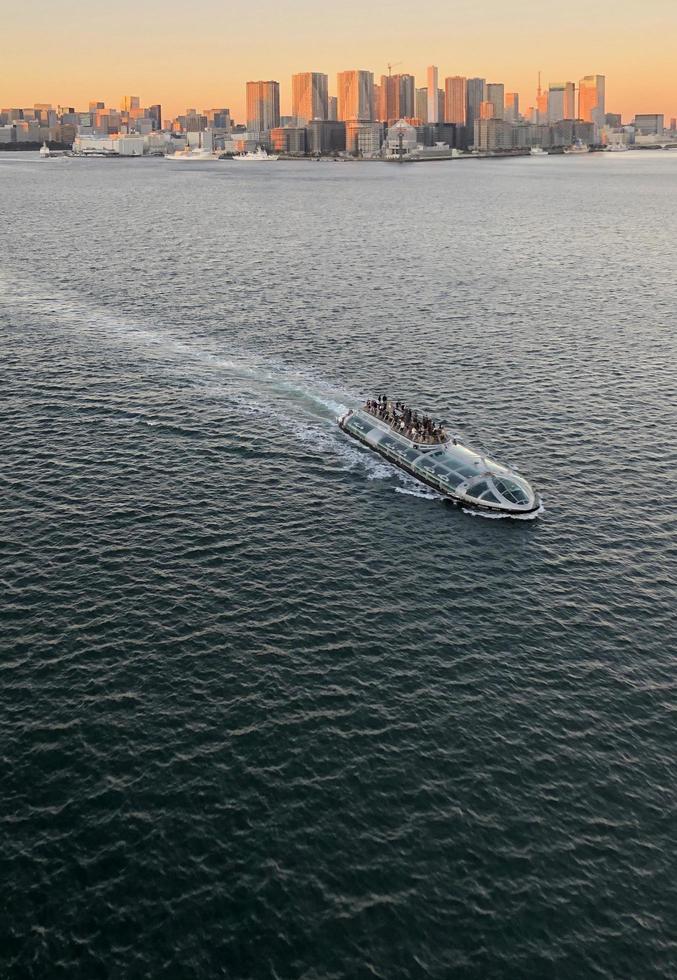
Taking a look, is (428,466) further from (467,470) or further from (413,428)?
(413,428)

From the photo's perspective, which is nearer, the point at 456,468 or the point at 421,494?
the point at 456,468

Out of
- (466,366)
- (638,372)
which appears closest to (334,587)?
(466,366)

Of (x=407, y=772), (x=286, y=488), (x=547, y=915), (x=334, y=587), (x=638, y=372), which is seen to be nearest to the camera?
(x=547, y=915)

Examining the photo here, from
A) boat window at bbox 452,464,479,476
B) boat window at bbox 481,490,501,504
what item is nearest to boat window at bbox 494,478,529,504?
boat window at bbox 481,490,501,504

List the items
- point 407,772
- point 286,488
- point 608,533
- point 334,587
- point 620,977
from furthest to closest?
1. point 286,488
2. point 608,533
3. point 334,587
4. point 407,772
5. point 620,977

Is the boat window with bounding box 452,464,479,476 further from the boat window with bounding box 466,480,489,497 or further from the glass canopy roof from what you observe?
the boat window with bounding box 466,480,489,497

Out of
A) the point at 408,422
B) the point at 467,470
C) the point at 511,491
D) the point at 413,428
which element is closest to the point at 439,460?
the point at 467,470

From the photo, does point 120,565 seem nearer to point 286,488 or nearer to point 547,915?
point 286,488
